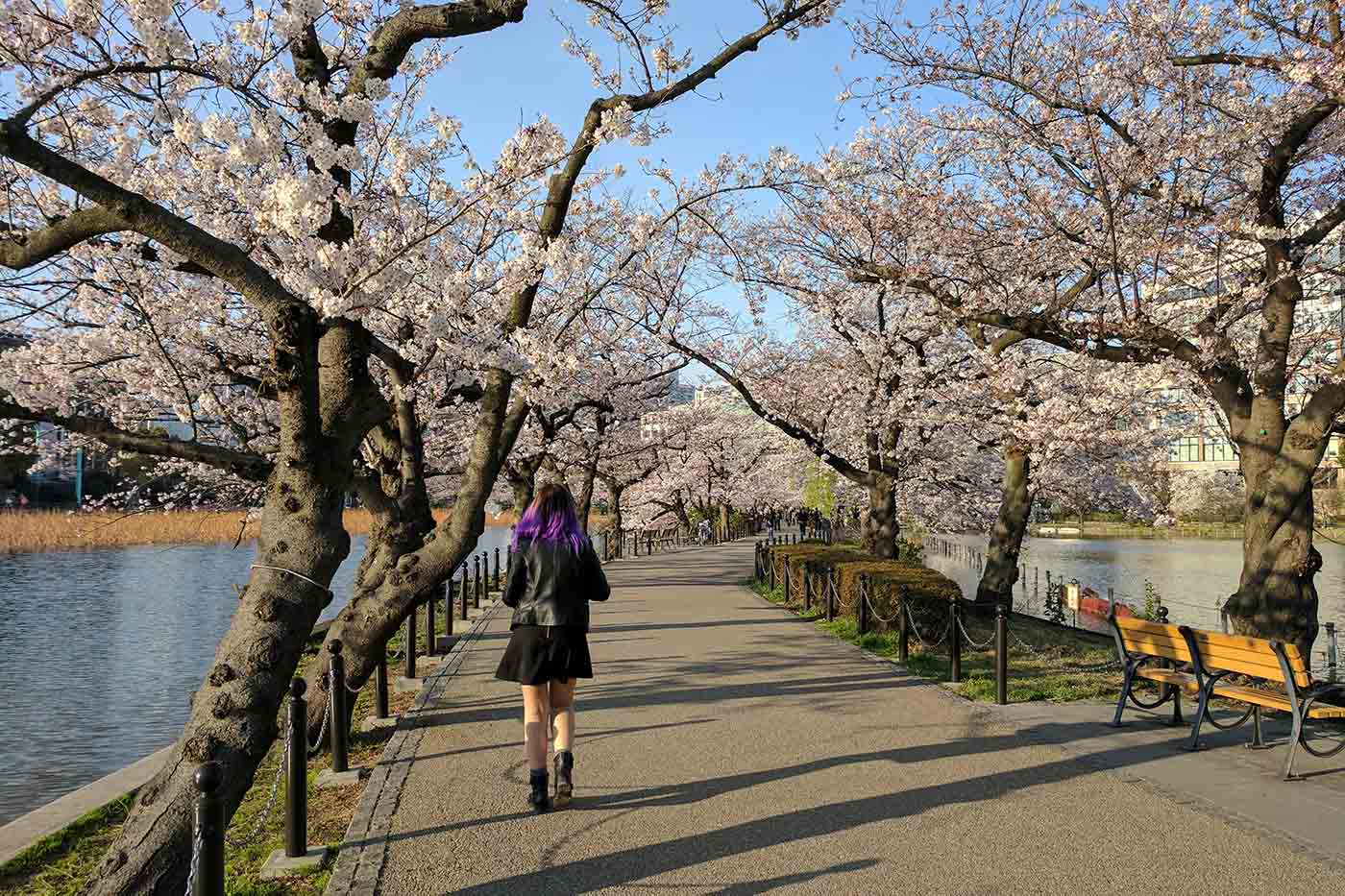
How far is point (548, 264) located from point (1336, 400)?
24.8 feet

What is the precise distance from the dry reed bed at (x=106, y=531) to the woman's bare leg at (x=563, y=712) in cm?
2949

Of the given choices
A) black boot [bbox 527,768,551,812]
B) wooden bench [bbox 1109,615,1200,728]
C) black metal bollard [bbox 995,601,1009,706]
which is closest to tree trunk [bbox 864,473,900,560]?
black metal bollard [bbox 995,601,1009,706]

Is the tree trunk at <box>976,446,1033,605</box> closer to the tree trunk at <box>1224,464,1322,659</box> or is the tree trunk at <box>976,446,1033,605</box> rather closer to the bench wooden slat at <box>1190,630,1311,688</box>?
the tree trunk at <box>1224,464,1322,659</box>

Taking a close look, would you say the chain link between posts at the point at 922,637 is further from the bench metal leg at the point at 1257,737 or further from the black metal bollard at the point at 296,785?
the black metal bollard at the point at 296,785

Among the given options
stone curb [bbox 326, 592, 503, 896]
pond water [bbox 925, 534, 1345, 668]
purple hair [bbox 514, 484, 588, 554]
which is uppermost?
purple hair [bbox 514, 484, 588, 554]

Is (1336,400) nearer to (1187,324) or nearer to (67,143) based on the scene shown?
(1187,324)

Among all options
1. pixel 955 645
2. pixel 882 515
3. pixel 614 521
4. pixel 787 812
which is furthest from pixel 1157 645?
pixel 614 521

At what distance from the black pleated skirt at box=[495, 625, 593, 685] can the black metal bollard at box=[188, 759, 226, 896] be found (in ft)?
7.45

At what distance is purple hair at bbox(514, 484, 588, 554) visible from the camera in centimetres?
596

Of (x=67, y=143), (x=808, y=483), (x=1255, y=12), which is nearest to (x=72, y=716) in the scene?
(x=67, y=143)

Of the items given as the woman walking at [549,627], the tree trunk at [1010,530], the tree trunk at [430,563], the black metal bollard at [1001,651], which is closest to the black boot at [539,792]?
the woman walking at [549,627]

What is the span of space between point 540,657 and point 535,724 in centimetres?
41

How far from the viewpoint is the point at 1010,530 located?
16.4 meters

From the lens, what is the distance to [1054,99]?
32.1 ft
